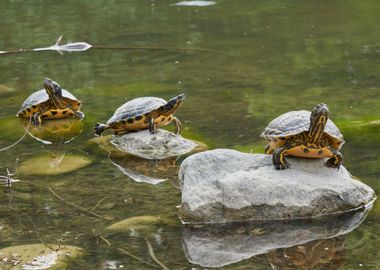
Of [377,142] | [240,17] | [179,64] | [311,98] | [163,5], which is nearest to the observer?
[377,142]

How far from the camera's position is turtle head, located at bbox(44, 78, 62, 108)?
8.16 m

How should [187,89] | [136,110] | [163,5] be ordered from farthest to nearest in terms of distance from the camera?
[163,5]
[187,89]
[136,110]

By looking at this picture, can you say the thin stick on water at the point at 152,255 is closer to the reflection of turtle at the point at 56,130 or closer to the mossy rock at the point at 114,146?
the mossy rock at the point at 114,146

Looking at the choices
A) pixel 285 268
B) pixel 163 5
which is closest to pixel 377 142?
pixel 285 268

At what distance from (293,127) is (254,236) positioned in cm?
83

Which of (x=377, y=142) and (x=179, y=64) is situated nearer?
(x=377, y=142)

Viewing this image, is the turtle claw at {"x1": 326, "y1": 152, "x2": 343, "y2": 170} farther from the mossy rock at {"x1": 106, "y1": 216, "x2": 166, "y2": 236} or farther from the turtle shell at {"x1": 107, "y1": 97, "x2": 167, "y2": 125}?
the turtle shell at {"x1": 107, "y1": 97, "x2": 167, "y2": 125}

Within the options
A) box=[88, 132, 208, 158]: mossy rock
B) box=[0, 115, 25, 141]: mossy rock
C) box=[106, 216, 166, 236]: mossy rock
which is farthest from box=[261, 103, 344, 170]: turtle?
box=[0, 115, 25, 141]: mossy rock

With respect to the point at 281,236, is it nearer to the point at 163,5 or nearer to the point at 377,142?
the point at 377,142

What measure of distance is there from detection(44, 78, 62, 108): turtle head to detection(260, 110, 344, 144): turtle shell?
331 cm

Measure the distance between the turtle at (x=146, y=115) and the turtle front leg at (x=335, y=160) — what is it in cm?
223

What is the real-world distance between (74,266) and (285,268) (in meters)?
1.13

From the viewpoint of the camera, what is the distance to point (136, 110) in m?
7.20

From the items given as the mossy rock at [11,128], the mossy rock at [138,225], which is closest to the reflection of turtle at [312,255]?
the mossy rock at [138,225]
